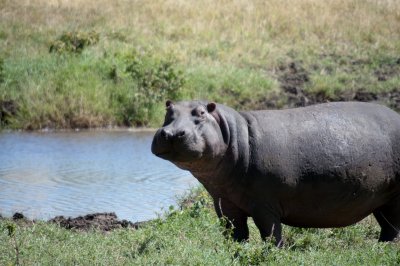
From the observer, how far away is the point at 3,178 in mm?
13766

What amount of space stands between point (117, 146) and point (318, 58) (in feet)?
28.6

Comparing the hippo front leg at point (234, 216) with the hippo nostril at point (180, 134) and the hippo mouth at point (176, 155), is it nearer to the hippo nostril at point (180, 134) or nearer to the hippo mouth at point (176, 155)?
the hippo mouth at point (176, 155)

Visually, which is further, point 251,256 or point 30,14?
point 30,14

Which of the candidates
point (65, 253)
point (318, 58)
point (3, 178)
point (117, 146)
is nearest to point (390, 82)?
point (318, 58)

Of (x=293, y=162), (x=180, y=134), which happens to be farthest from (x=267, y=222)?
(x=180, y=134)

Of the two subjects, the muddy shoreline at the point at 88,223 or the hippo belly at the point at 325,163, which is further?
the muddy shoreline at the point at 88,223

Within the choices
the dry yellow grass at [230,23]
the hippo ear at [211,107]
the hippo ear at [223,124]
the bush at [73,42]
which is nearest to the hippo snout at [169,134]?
the hippo ear at [211,107]

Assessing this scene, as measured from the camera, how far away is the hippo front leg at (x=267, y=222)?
7.79 meters

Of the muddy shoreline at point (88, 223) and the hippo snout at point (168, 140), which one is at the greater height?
the hippo snout at point (168, 140)

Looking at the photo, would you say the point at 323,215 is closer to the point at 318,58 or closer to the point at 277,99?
the point at 277,99

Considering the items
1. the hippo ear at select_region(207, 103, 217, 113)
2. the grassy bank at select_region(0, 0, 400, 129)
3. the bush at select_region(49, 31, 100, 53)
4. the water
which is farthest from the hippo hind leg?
the bush at select_region(49, 31, 100, 53)

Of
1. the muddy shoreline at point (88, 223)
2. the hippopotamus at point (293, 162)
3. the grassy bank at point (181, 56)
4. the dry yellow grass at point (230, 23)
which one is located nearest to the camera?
the hippopotamus at point (293, 162)

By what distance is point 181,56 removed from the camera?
2292cm

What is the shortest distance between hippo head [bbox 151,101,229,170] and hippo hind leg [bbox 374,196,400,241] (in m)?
1.81
